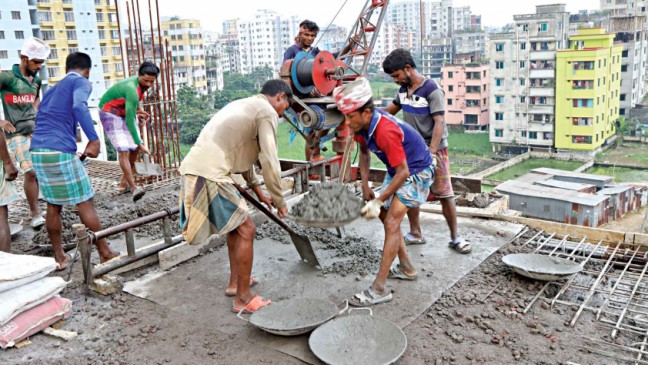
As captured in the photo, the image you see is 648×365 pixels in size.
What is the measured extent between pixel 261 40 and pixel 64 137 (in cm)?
8221

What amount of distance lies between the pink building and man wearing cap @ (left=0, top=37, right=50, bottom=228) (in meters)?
37.1

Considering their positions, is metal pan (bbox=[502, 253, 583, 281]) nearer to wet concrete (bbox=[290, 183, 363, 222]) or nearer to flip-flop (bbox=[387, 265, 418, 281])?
flip-flop (bbox=[387, 265, 418, 281])

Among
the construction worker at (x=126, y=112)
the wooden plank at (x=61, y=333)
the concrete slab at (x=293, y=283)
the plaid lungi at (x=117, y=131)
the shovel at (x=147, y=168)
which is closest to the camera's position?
the wooden plank at (x=61, y=333)

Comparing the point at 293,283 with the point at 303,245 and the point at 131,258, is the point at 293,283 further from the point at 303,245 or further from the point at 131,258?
the point at 131,258

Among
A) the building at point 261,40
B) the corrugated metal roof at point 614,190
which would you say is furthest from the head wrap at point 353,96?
the building at point 261,40

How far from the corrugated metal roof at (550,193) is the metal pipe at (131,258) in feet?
55.3

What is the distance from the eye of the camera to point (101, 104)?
5727 mm

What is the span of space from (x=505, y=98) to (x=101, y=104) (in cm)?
3627

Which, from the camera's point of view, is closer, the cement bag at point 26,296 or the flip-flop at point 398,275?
the cement bag at point 26,296

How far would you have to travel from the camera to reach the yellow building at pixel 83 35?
27578 mm

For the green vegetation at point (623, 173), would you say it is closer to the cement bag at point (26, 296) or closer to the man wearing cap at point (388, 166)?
the man wearing cap at point (388, 166)

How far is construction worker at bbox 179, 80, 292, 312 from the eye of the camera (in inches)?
127

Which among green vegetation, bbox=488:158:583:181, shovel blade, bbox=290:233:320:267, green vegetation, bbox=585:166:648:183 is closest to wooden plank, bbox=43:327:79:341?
shovel blade, bbox=290:233:320:267

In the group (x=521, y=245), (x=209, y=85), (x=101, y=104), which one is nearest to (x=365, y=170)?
(x=521, y=245)
